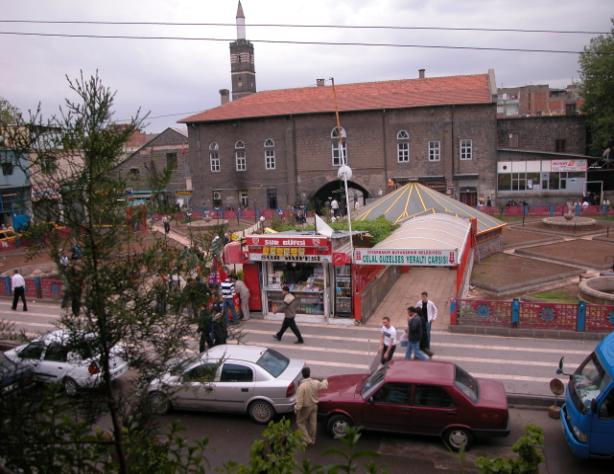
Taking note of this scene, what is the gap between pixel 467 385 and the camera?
Answer: 29.6ft

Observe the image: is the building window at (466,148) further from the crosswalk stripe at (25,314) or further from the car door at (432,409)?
the car door at (432,409)

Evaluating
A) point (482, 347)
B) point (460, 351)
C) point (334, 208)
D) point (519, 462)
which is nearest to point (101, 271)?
point (519, 462)

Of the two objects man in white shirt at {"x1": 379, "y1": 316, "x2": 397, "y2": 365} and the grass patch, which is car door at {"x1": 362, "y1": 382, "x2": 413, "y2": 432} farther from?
the grass patch

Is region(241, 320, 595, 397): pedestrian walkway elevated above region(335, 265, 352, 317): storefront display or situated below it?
below

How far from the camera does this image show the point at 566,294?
17.7 metres

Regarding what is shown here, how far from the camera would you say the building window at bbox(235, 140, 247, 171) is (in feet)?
157

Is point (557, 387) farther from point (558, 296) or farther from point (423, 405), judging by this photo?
point (558, 296)

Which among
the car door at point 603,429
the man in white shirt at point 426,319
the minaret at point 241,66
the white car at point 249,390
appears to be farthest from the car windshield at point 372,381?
the minaret at point 241,66

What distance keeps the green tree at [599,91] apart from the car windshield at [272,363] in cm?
3966

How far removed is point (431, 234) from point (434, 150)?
27.1 metres

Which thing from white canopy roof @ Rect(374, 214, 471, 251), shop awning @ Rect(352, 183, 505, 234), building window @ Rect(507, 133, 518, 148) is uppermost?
building window @ Rect(507, 133, 518, 148)

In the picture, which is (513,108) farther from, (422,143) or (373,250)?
(373,250)

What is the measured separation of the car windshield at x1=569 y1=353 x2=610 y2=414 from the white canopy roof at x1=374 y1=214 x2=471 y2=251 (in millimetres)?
6786

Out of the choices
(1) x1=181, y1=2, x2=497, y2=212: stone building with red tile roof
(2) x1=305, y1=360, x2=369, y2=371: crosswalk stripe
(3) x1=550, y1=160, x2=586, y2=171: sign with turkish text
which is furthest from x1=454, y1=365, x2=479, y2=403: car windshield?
(3) x1=550, y1=160, x2=586, y2=171: sign with turkish text
